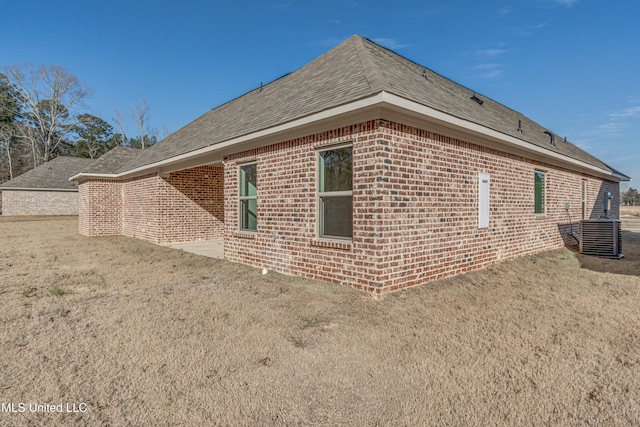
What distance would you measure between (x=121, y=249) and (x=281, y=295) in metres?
7.89

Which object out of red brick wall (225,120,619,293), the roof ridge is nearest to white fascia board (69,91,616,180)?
red brick wall (225,120,619,293)

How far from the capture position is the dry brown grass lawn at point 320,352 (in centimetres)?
245

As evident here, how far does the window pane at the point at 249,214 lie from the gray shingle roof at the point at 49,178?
30.2 meters

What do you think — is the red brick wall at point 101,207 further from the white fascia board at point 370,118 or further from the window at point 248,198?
the window at point 248,198

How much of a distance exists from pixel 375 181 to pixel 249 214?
3.79 meters

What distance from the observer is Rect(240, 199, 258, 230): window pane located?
7719mm

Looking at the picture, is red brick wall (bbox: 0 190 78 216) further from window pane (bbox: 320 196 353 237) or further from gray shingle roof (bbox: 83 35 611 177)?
window pane (bbox: 320 196 353 237)

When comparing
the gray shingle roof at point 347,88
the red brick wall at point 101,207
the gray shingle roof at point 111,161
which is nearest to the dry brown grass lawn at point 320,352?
the gray shingle roof at point 347,88

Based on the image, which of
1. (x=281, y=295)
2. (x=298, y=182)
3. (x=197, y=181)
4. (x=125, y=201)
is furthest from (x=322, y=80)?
(x=125, y=201)

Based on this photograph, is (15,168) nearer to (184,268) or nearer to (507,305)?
(184,268)

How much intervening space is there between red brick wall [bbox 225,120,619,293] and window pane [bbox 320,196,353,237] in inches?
8.0

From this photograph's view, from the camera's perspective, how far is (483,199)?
717 cm

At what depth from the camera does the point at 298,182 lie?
632cm

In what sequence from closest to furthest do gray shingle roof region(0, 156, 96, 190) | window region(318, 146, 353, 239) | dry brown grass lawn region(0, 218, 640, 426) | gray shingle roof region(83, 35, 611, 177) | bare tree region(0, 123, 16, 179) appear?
dry brown grass lawn region(0, 218, 640, 426) < gray shingle roof region(83, 35, 611, 177) < window region(318, 146, 353, 239) < gray shingle roof region(0, 156, 96, 190) < bare tree region(0, 123, 16, 179)
